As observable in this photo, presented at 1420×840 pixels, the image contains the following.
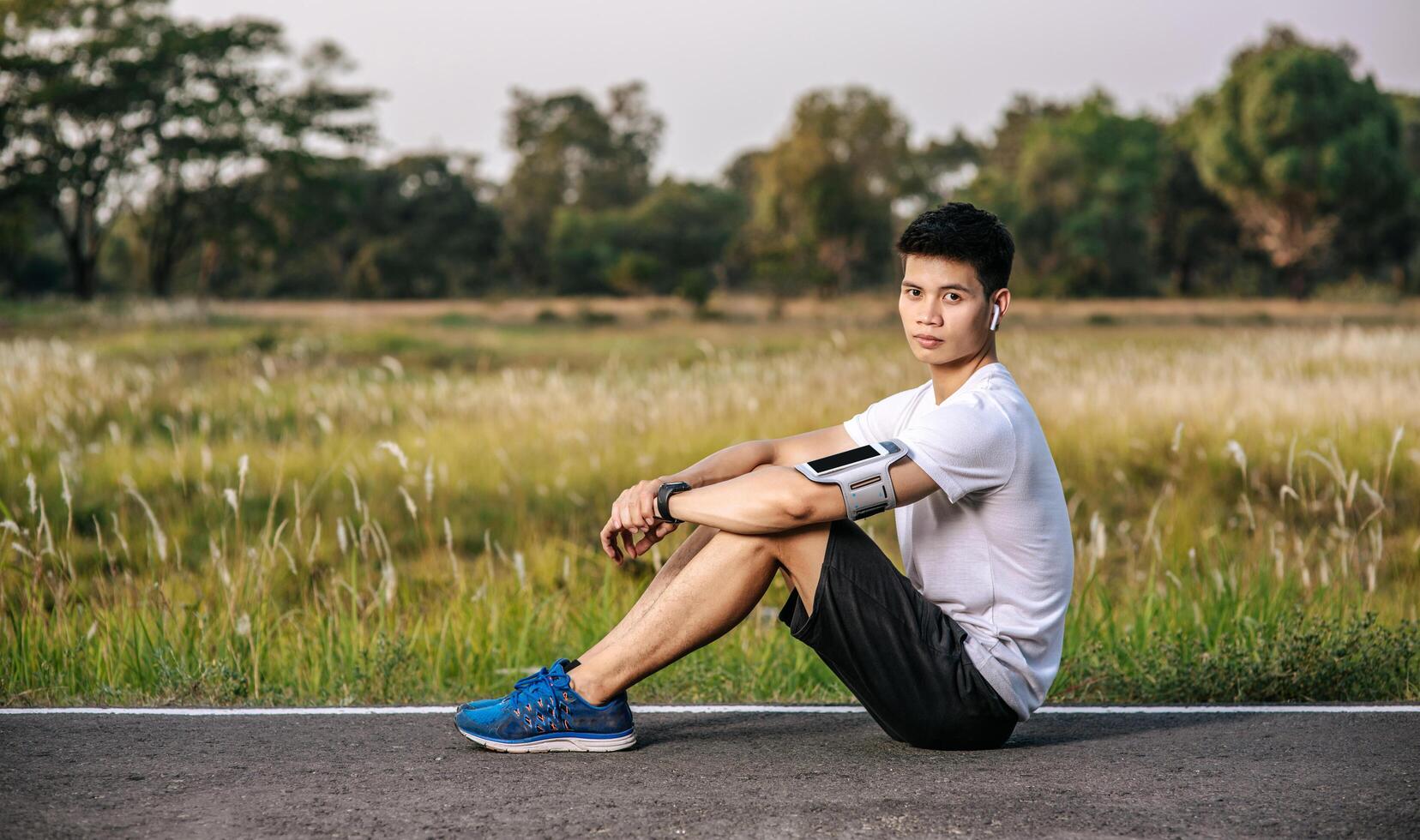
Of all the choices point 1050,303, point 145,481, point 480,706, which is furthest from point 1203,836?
point 1050,303

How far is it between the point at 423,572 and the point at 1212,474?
20.2 feet

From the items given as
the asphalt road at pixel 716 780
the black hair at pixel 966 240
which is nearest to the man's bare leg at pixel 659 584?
the asphalt road at pixel 716 780

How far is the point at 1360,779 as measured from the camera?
3580 millimetres

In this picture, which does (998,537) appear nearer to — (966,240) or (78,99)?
(966,240)

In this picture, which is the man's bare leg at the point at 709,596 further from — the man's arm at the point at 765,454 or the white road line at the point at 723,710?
the white road line at the point at 723,710

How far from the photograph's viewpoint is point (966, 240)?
3.67m

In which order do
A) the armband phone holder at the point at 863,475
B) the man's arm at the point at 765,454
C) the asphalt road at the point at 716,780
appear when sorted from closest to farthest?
the asphalt road at the point at 716,780 → the armband phone holder at the point at 863,475 → the man's arm at the point at 765,454

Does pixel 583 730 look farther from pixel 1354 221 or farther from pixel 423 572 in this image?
pixel 1354 221

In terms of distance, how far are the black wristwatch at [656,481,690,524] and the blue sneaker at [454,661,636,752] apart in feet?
1.78

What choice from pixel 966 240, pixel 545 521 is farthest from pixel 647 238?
pixel 966 240

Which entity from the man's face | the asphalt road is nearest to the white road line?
the asphalt road

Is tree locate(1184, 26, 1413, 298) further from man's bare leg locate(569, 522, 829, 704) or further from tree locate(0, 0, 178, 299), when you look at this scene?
man's bare leg locate(569, 522, 829, 704)

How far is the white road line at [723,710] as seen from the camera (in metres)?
4.41

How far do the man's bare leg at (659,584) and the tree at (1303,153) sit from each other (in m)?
54.7
